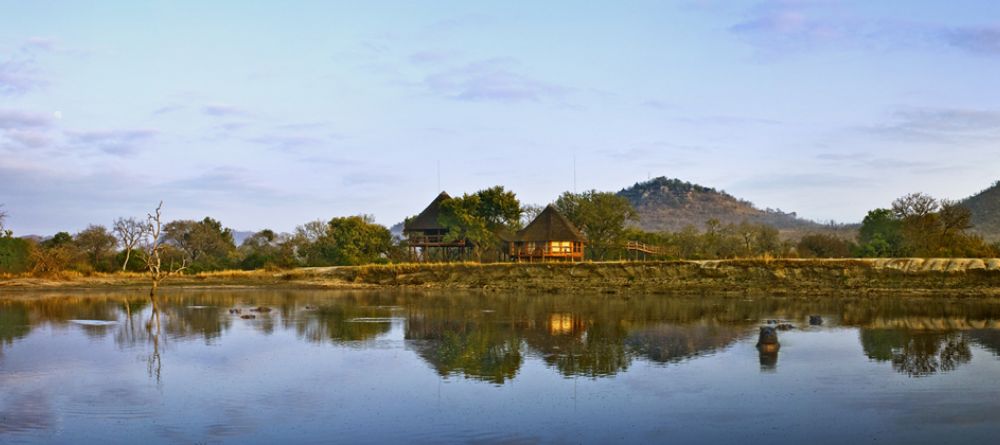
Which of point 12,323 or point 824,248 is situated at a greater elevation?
point 824,248

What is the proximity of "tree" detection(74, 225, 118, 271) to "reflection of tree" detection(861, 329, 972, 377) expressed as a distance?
266 feet

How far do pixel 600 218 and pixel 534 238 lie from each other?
12193 millimetres

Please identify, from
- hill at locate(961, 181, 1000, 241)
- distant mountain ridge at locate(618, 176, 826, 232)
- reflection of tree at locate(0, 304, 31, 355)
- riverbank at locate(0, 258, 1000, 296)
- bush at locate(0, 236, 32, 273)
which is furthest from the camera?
distant mountain ridge at locate(618, 176, 826, 232)

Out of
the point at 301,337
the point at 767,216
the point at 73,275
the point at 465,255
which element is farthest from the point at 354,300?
the point at 767,216

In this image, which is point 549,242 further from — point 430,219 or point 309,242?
point 309,242

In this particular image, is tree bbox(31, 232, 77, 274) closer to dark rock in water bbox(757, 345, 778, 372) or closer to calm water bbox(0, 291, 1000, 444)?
calm water bbox(0, 291, 1000, 444)

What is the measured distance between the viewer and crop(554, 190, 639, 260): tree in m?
83.9

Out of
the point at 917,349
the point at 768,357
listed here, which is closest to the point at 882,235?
the point at 917,349

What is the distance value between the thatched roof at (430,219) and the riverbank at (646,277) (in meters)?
10.3

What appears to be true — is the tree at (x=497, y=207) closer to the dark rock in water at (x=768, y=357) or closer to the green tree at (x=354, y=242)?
the green tree at (x=354, y=242)

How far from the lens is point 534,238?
74438 mm

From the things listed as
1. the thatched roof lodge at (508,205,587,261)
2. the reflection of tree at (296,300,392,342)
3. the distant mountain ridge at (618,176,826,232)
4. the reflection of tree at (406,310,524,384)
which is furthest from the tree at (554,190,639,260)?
the distant mountain ridge at (618,176,826,232)

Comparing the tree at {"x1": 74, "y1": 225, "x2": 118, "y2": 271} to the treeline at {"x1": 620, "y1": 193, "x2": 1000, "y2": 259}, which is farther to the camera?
the tree at {"x1": 74, "y1": 225, "x2": 118, "y2": 271}

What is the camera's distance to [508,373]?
22281 millimetres
